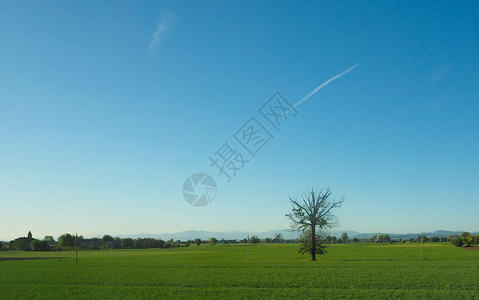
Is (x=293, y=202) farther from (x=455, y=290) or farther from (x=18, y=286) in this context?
(x=18, y=286)

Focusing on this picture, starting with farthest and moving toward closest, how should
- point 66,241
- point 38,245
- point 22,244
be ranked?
point 66,241 → point 22,244 → point 38,245

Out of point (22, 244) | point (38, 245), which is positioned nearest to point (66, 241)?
point (22, 244)

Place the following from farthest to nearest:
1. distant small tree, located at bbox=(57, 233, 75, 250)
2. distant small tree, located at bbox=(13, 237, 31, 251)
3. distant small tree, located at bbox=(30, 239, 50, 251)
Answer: distant small tree, located at bbox=(57, 233, 75, 250) < distant small tree, located at bbox=(13, 237, 31, 251) < distant small tree, located at bbox=(30, 239, 50, 251)

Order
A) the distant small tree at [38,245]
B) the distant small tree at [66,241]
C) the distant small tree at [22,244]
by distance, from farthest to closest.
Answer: the distant small tree at [66,241]
the distant small tree at [22,244]
the distant small tree at [38,245]

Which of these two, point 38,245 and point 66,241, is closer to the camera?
point 38,245

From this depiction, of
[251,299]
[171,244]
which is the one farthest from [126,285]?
[171,244]

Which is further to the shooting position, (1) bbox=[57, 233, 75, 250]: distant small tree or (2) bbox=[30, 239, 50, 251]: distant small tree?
(1) bbox=[57, 233, 75, 250]: distant small tree

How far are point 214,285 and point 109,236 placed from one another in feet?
591

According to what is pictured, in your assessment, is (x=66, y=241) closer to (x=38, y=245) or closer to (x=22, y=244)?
(x=22, y=244)

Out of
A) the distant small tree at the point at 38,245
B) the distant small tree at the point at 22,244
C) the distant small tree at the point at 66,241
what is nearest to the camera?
the distant small tree at the point at 38,245

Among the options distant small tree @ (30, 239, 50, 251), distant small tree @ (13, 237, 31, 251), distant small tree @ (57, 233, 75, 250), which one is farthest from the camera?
distant small tree @ (57, 233, 75, 250)

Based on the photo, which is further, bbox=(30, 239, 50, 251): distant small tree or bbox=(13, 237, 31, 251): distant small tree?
bbox=(13, 237, 31, 251): distant small tree

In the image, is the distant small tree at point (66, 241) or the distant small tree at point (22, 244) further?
the distant small tree at point (66, 241)

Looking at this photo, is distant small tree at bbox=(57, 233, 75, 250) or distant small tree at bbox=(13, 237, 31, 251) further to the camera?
distant small tree at bbox=(57, 233, 75, 250)
